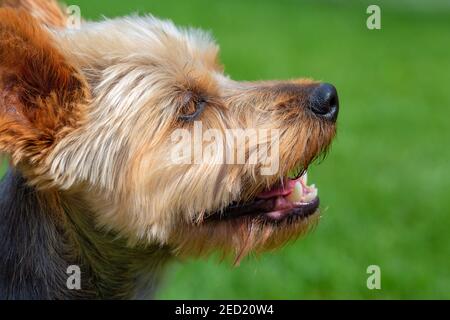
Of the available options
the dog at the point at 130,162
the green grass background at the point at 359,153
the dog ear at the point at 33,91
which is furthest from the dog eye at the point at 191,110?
the green grass background at the point at 359,153

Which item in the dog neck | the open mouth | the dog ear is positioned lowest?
the dog neck

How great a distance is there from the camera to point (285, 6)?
18156mm

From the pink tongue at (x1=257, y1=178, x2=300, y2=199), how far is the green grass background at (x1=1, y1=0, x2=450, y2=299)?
1.11 feet

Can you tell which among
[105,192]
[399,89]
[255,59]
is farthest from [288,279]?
[255,59]

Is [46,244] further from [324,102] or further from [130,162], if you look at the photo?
[324,102]

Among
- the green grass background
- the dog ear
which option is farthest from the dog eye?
the green grass background

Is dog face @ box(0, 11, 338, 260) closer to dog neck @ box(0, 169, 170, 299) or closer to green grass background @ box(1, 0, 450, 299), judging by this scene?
dog neck @ box(0, 169, 170, 299)

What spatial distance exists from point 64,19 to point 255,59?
8.19 meters

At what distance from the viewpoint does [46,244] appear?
3607 millimetres

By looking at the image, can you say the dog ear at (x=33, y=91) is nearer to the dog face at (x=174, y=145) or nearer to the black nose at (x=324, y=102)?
the dog face at (x=174, y=145)

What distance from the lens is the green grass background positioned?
5477mm

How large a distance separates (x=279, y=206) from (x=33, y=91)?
4.18ft

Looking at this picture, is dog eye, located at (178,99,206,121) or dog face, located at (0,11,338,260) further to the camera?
dog eye, located at (178,99,206,121)
